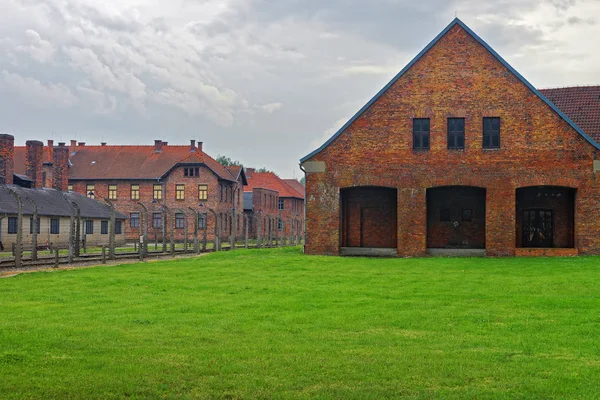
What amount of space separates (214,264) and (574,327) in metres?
15.7

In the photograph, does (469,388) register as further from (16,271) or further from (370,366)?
(16,271)

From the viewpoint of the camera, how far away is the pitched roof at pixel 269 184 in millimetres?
89113

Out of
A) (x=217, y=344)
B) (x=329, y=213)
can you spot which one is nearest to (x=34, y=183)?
(x=329, y=213)

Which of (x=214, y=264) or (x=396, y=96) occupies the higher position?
(x=396, y=96)

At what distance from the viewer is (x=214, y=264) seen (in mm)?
25281

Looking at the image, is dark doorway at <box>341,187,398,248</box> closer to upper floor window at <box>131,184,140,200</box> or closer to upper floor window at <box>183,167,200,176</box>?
upper floor window at <box>183,167,200,176</box>

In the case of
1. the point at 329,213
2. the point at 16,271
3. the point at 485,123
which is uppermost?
the point at 485,123

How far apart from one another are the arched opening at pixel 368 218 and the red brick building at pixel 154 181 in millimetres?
29465

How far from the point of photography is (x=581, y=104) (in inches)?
1342

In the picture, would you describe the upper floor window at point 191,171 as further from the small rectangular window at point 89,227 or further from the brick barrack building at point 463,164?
the brick barrack building at point 463,164

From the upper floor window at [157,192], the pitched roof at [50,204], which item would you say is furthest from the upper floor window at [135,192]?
the pitched roof at [50,204]

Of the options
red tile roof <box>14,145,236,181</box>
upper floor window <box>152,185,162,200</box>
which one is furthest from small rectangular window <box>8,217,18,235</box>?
upper floor window <box>152,185,162,200</box>

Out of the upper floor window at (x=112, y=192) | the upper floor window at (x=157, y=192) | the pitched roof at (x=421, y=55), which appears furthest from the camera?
the upper floor window at (x=112, y=192)

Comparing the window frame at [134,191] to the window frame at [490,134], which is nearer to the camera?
the window frame at [490,134]
